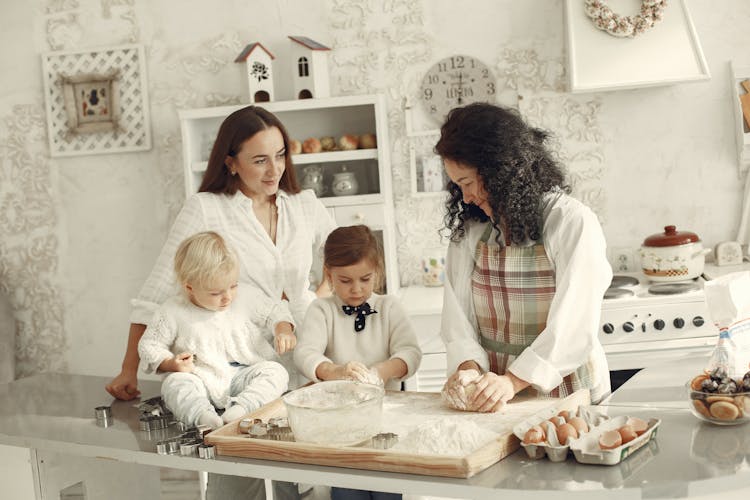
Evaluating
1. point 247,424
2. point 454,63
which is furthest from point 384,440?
point 454,63

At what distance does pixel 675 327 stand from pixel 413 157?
4.64ft

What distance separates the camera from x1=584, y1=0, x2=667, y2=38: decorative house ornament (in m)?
3.73

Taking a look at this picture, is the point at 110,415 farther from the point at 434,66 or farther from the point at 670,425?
the point at 434,66

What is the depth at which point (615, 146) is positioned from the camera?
161 inches

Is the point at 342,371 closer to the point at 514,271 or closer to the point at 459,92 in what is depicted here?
the point at 514,271

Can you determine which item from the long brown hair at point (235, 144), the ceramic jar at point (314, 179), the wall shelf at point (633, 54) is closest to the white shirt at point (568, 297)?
the long brown hair at point (235, 144)

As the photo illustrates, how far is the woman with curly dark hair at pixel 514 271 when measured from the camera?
6.84ft

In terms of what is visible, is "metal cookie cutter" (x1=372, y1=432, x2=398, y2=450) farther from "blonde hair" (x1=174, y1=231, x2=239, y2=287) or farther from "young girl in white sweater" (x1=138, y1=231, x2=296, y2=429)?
"blonde hair" (x1=174, y1=231, x2=239, y2=287)

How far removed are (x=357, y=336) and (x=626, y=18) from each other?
2.09 metres

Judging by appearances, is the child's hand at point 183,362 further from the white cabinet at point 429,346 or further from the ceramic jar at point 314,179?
the ceramic jar at point 314,179

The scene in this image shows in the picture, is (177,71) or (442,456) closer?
(442,456)

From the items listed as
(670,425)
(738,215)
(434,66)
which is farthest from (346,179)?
(670,425)

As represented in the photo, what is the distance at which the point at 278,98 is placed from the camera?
4234 mm

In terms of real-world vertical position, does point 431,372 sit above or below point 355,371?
below
